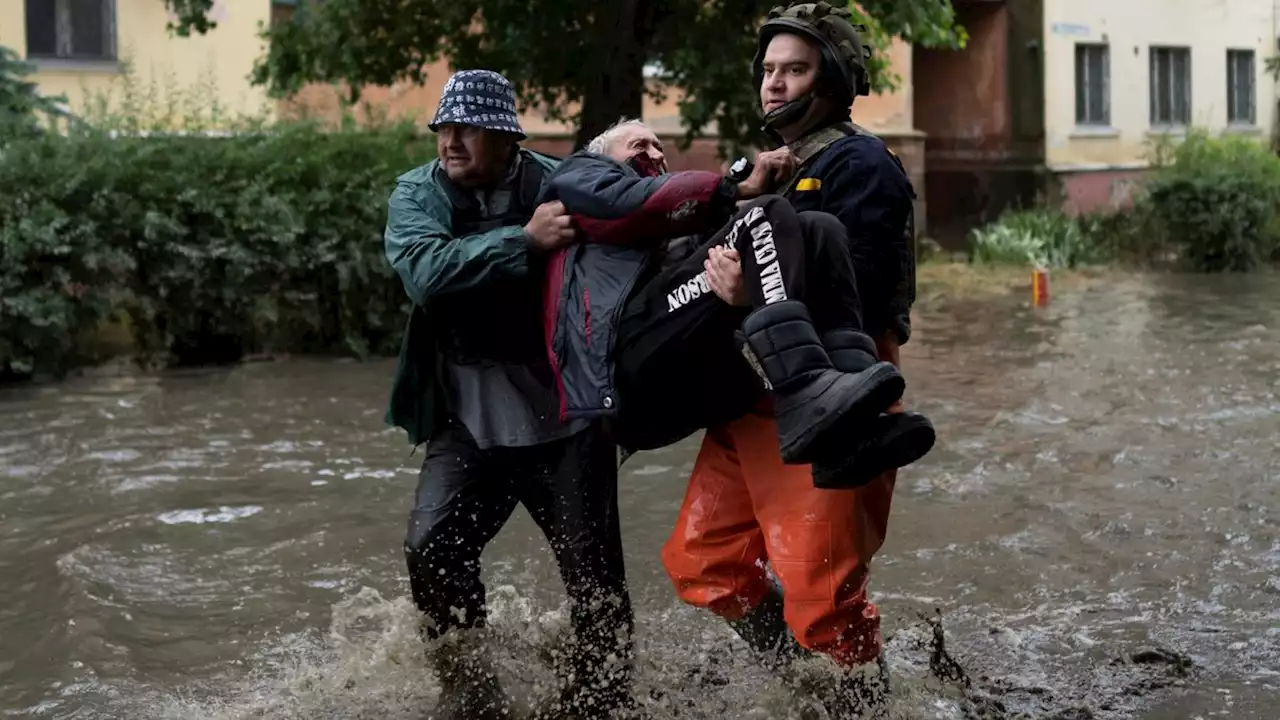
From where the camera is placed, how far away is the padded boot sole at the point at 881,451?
12.0ft

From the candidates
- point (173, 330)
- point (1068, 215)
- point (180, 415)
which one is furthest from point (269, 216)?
point (1068, 215)

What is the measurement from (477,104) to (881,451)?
Result: 1658 mm

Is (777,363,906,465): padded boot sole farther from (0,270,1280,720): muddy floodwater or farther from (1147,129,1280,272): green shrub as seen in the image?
(1147,129,1280,272): green shrub

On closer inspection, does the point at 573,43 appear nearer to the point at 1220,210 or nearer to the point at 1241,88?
the point at 1220,210

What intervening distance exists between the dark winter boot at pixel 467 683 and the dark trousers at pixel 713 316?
3.03ft

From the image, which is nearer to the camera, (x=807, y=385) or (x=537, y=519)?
(x=807, y=385)

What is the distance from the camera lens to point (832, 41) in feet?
13.6

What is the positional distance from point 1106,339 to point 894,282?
38.4 feet

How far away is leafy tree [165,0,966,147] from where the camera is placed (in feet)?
43.7

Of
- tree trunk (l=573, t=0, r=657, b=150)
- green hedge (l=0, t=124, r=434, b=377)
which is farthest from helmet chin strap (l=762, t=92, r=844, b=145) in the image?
green hedge (l=0, t=124, r=434, b=377)

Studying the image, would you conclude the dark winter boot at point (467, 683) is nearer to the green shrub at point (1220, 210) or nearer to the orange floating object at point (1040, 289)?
the orange floating object at point (1040, 289)

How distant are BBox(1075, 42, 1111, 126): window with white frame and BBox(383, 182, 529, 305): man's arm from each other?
26939 millimetres

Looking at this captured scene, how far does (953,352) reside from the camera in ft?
47.0

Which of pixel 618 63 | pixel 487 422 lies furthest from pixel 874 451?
pixel 618 63
